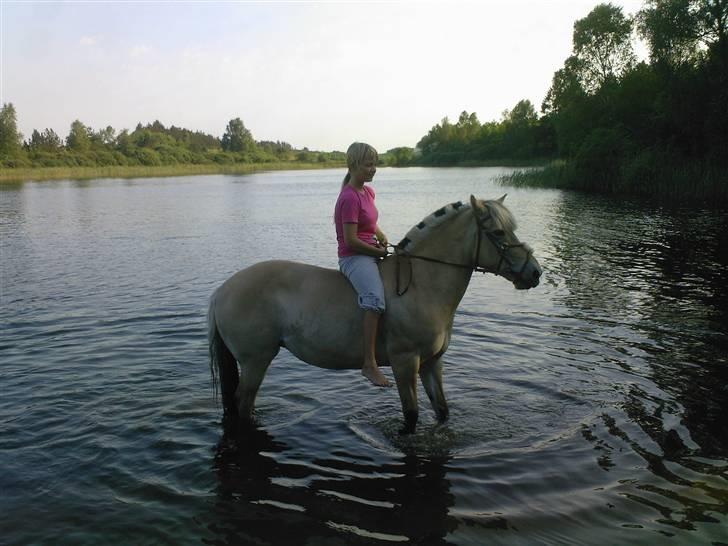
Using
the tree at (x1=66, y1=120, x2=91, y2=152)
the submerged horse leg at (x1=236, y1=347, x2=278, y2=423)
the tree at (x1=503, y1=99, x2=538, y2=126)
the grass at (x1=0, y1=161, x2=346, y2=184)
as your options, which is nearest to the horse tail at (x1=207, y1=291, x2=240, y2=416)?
the submerged horse leg at (x1=236, y1=347, x2=278, y2=423)

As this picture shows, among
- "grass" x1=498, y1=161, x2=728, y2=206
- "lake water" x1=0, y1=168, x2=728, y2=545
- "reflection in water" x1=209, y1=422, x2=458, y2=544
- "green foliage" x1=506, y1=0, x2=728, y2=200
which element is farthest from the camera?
"green foliage" x1=506, y1=0, x2=728, y2=200

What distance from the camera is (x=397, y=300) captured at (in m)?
5.46

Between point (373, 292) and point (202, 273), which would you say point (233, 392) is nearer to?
point (373, 292)

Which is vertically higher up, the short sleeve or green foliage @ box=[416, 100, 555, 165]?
green foliage @ box=[416, 100, 555, 165]

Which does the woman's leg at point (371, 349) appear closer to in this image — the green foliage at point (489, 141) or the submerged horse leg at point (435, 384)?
the submerged horse leg at point (435, 384)

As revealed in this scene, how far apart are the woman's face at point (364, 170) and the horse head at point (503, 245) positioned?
0.97 m

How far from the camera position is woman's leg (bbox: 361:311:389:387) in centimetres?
534

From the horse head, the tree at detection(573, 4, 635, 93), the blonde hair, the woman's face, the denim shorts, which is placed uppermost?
the tree at detection(573, 4, 635, 93)

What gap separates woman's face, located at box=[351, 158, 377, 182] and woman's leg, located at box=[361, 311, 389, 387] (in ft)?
4.14

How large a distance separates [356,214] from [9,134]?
127 m

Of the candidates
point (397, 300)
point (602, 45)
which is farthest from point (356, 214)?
point (602, 45)

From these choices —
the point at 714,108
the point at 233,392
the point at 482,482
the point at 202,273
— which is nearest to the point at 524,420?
the point at 482,482

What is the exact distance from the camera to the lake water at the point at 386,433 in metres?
4.50

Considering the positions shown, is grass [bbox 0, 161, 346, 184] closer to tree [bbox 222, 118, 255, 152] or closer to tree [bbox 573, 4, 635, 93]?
tree [bbox 222, 118, 255, 152]
